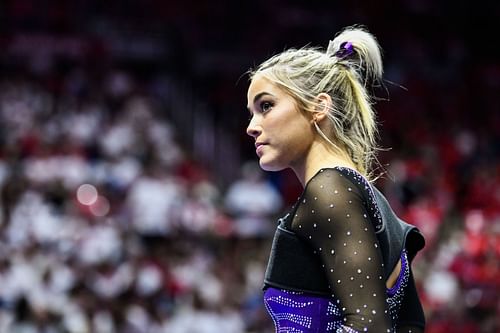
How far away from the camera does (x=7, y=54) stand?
12422 millimetres

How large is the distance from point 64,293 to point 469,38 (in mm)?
9232

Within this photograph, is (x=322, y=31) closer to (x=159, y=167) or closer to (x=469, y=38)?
(x=469, y=38)

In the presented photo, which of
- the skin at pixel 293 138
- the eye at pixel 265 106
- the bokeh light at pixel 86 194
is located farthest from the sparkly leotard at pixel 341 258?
the bokeh light at pixel 86 194

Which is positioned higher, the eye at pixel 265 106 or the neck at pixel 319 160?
the eye at pixel 265 106

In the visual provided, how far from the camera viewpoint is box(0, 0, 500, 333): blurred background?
8.60 metres

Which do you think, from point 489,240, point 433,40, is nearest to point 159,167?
point 489,240

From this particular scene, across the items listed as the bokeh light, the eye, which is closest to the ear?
the eye

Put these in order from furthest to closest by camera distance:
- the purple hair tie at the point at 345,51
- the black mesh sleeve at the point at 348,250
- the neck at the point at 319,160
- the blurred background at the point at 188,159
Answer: the blurred background at the point at 188,159 → the purple hair tie at the point at 345,51 → the neck at the point at 319,160 → the black mesh sleeve at the point at 348,250

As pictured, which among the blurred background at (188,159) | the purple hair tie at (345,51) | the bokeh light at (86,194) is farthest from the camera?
the bokeh light at (86,194)

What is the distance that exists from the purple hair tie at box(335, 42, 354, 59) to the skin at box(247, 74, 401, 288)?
146 millimetres

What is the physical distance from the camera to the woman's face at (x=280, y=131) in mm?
2023

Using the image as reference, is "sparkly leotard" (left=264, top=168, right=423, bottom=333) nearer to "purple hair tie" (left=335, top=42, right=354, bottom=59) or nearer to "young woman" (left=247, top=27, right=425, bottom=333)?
"young woman" (left=247, top=27, right=425, bottom=333)

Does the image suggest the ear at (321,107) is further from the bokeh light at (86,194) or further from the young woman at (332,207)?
the bokeh light at (86,194)

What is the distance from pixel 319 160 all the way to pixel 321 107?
0.12 meters
